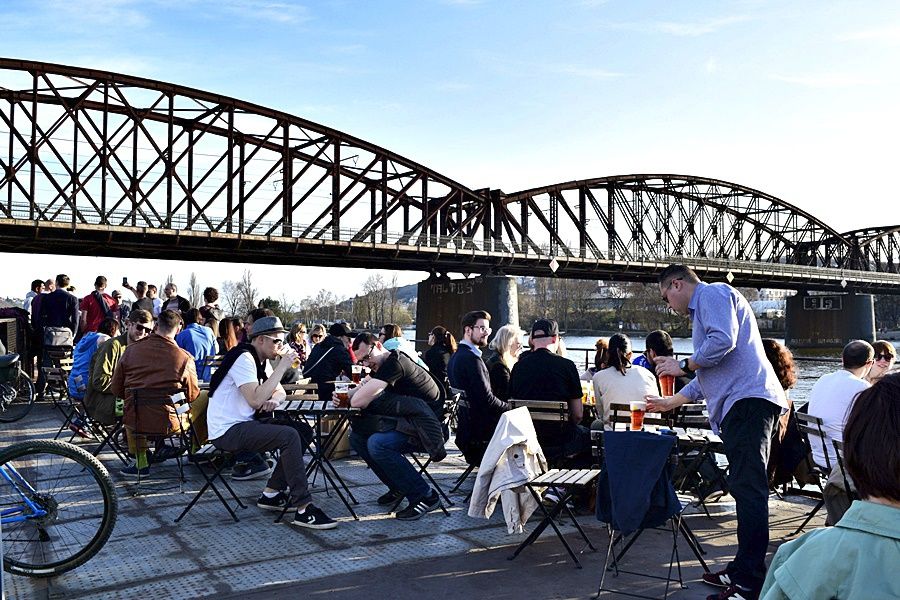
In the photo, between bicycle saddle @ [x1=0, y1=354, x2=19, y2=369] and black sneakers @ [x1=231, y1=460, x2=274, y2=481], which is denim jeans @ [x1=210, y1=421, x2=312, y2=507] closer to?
bicycle saddle @ [x1=0, y1=354, x2=19, y2=369]

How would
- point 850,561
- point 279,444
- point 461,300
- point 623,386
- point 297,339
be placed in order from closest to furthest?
point 850,561 < point 279,444 < point 623,386 < point 297,339 < point 461,300

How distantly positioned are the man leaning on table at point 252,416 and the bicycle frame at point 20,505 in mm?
1711

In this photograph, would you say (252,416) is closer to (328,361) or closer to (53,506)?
(53,506)

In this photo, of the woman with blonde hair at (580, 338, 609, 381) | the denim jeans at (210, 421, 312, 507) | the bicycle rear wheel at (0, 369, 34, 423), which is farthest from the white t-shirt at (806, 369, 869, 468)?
the bicycle rear wheel at (0, 369, 34, 423)

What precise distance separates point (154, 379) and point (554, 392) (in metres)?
3.96

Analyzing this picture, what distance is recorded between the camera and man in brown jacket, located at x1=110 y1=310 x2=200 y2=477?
7676 mm

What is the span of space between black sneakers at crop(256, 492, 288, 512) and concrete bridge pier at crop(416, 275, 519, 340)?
4589 centimetres

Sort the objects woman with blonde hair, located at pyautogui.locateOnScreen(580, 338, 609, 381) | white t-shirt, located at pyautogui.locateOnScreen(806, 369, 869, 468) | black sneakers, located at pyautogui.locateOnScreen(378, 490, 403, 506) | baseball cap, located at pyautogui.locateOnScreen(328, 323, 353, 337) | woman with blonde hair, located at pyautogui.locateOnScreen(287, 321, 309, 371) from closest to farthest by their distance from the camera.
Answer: white t-shirt, located at pyautogui.locateOnScreen(806, 369, 869, 468)
black sneakers, located at pyautogui.locateOnScreen(378, 490, 403, 506)
woman with blonde hair, located at pyautogui.locateOnScreen(580, 338, 609, 381)
baseball cap, located at pyautogui.locateOnScreen(328, 323, 353, 337)
woman with blonde hair, located at pyautogui.locateOnScreen(287, 321, 309, 371)

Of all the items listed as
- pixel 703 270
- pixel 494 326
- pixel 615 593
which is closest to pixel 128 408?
pixel 615 593

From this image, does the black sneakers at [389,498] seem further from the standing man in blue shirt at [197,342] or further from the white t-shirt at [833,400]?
the standing man in blue shirt at [197,342]

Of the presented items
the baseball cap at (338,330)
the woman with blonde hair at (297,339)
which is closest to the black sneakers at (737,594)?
the baseball cap at (338,330)

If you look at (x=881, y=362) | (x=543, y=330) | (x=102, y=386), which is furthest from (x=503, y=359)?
(x=102, y=386)

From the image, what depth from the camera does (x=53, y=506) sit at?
5.49m

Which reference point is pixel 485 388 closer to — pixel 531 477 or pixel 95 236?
pixel 531 477
